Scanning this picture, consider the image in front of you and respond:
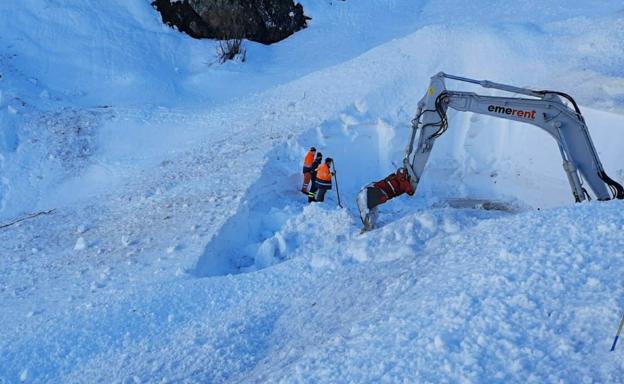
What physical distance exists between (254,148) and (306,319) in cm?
725

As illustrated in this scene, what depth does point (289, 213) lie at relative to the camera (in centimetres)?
1292

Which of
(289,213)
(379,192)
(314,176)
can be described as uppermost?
(379,192)

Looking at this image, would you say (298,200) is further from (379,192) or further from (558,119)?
(558,119)

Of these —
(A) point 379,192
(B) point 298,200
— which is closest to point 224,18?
(B) point 298,200

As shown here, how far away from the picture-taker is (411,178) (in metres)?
10.6

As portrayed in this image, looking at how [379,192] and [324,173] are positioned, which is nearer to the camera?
[379,192]

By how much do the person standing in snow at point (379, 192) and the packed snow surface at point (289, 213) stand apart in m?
0.45

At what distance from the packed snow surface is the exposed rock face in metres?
0.66

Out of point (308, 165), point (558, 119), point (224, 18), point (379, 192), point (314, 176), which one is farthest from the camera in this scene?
point (224, 18)

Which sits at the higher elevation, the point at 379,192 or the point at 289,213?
the point at 379,192

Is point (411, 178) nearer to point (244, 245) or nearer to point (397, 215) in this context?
point (397, 215)

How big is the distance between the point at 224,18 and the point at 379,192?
15.2 metres

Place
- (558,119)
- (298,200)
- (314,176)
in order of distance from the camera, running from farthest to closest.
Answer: (298,200) < (314,176) < (558,119)

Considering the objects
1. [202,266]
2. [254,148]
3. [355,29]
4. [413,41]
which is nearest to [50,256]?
[202,266]
